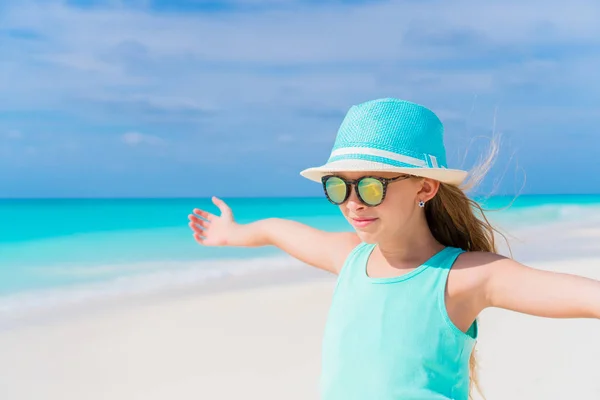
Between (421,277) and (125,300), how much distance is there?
8.57 m

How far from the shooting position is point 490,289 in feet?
8.38

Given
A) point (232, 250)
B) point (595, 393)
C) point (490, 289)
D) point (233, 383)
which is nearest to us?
point (490, 289)

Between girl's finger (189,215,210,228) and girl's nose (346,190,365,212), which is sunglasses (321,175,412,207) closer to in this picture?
girl's nose (346,190,365,212)

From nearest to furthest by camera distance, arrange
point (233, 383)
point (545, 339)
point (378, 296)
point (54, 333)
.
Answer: point (378, 296), point (233, 383), point (545, 339), point (54, 333)

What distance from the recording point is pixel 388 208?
8.68 ft

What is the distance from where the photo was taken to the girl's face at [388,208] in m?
2.63

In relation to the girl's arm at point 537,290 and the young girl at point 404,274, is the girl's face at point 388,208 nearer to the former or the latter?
the young girl at point 404,274

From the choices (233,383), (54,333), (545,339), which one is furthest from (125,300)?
(545,339)

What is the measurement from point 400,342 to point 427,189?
21.9 inches

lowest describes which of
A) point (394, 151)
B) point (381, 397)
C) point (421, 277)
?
point (381, 397)

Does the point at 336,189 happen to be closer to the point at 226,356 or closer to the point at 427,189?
the point at 427,189

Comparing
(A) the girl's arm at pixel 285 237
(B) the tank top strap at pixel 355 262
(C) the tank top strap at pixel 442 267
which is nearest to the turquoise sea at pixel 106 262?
(A) the girl's arm at pixel 285 237

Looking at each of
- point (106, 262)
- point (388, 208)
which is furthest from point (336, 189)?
point (106, 262)

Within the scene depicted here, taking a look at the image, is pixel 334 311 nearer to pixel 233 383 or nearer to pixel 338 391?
pixel 338 391
